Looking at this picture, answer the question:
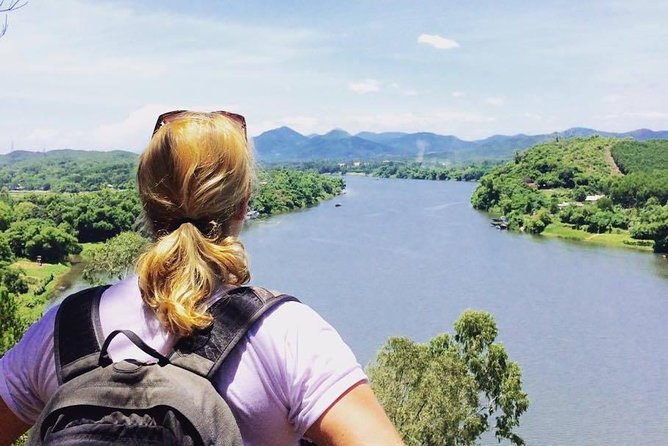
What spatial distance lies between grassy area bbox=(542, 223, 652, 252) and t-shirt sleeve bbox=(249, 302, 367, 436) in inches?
1131

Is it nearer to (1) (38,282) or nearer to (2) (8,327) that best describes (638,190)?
(1) (38,282)

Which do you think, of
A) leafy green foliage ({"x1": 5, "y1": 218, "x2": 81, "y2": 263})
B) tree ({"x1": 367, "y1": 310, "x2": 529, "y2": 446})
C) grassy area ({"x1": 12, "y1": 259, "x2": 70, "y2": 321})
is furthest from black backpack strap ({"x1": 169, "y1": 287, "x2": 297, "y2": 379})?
leafy green foliage ({"x1": 5, "y1": 218, "x2": 81, "y2": 263})

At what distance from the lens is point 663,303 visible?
17516 mm

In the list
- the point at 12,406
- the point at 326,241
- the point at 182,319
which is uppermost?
the point at 182,319

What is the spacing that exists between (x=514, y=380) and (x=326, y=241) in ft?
57.4

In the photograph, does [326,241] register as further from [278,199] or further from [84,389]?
[84,389]

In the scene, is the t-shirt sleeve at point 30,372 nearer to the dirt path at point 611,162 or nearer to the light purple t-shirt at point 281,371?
the light purple t-shirt at point 281,371

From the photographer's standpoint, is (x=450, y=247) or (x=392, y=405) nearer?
(x=392, y=405)

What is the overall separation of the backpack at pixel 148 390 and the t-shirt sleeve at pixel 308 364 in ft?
0.08

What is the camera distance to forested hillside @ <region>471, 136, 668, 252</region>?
31.1 meters

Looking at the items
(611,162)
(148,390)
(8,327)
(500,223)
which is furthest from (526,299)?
(611,162)

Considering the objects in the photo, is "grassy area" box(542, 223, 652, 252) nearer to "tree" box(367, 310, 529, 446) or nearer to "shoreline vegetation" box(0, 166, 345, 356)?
"shoreline vegetation" box(0, 166, 345, 356)

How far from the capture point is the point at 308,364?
642mm

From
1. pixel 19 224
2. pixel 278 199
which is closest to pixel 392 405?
pixel 19 224
